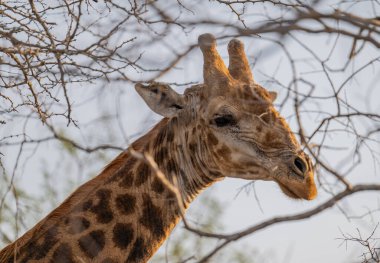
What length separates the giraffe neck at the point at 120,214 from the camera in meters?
6.53

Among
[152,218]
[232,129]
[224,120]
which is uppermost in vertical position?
[224,120]

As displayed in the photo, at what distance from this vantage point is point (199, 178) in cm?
709

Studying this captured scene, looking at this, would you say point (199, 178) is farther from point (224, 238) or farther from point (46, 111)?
point (224, 238)

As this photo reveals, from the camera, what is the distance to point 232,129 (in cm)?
683

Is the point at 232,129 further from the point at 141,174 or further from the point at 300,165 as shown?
the point at 141,174

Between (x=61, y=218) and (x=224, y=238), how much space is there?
2652 mm

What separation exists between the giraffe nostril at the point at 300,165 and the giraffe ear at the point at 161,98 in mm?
1308

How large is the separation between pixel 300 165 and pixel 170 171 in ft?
4.11

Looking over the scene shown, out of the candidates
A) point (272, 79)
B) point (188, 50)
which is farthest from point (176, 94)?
point (188, 50)

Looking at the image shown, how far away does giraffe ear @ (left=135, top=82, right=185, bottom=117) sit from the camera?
6945mm

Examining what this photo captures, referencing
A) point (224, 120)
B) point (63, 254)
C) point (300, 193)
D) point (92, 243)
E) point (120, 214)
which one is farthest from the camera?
point (224, 120)

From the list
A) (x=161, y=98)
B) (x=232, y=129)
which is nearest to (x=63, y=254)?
(x=161, y=98)

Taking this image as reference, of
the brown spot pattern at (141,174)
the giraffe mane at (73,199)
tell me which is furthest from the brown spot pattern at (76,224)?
the brown spot pattern at (141,174)

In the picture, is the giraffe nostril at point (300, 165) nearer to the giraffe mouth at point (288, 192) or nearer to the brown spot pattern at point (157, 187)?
the giraffe mouth at point (288, 192)
